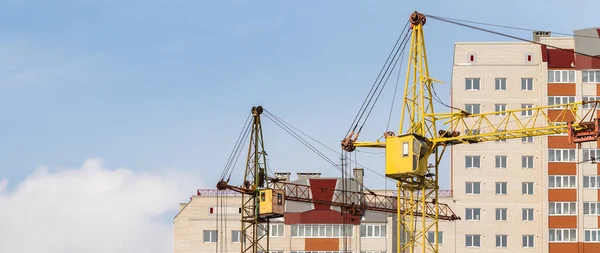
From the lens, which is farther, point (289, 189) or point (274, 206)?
point (289, 189)

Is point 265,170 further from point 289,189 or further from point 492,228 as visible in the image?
point 492,228

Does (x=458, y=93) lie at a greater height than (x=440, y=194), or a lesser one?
greater

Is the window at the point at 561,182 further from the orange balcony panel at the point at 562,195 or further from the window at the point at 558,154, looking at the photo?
the window at the point at 558,154

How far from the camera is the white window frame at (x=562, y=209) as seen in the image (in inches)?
6033

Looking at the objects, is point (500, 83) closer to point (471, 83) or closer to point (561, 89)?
point (471, 83)

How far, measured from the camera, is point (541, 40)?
520ft

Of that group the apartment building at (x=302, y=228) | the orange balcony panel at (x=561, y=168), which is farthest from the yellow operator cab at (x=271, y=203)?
the orange balcony panel at (x=561, y=168)

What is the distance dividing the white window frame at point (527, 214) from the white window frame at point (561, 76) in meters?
16.7

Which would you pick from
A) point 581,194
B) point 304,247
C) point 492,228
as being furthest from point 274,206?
point 581,194

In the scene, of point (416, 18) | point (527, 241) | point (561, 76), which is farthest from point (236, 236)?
point (416, 18)

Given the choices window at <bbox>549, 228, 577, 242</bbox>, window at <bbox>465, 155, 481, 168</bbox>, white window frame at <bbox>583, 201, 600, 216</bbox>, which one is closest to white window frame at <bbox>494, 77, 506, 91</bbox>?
window at <bbox>465, 155, 481, 168</bbox>

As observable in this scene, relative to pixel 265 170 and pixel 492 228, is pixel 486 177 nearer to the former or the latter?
pixel 492 228

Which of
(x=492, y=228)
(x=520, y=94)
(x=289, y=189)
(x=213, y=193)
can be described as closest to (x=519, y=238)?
(x=492, y=228)

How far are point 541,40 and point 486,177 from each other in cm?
1935
